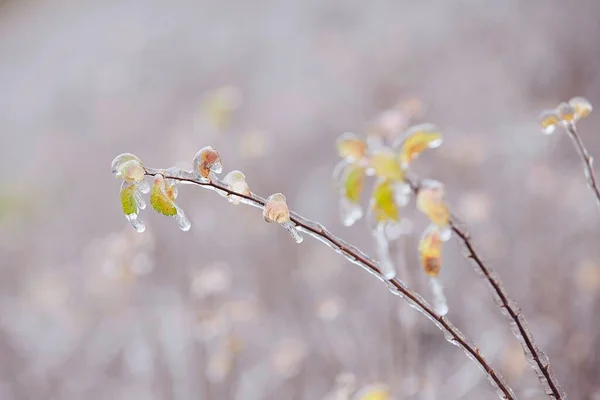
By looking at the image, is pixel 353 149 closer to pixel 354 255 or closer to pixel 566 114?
pixel 354 255

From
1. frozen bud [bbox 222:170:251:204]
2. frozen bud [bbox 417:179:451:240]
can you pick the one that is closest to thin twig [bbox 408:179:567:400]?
frozen bud [bbox 417:179:451:240]

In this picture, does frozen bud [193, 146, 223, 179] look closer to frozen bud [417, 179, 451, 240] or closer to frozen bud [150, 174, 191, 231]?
frozen bud [150, 174, 191, 231]

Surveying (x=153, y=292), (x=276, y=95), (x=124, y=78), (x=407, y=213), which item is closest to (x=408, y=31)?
(x=276, y=95)

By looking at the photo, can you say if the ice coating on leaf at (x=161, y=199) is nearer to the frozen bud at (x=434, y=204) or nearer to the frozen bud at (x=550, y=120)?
the frozen bud at (x=434, y=204)

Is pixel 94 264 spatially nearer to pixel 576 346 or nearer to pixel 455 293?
pixel 455 293

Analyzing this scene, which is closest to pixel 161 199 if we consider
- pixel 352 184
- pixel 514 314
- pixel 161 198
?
pixel 161 198

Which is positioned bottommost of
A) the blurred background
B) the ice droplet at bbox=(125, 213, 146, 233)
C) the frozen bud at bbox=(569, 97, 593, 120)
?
the ice droplet at bbox=(125, 213, 146, 233)

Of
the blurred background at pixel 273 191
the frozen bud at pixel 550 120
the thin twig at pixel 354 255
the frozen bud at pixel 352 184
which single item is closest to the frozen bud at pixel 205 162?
the thin twig at pixel 354 255
